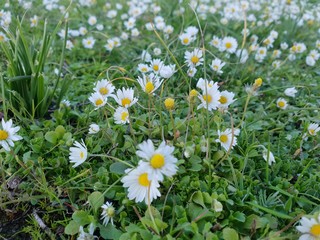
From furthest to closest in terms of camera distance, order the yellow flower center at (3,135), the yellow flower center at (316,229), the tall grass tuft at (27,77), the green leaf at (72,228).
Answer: the tall grass tuft at (27,77), the yellow flower center at (3,135), the green leaf at (72,228), the yellow flower center at (316,229)

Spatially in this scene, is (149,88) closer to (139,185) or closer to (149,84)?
(149,84)

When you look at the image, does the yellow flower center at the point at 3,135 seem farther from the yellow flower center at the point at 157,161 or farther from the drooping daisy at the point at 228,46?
the drooping daisy at the point at 228,46

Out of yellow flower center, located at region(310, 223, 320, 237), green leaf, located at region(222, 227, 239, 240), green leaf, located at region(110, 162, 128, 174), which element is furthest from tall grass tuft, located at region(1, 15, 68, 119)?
yellow flower center, located at region(310, 223, 320, 237)

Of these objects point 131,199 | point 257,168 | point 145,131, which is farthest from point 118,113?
point 257,168

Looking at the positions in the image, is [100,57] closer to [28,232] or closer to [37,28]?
[37,28]

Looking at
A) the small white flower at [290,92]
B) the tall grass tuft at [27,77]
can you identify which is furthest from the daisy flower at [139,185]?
the small white flower at [290,92]

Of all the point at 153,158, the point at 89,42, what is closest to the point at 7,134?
the point at 153,158
